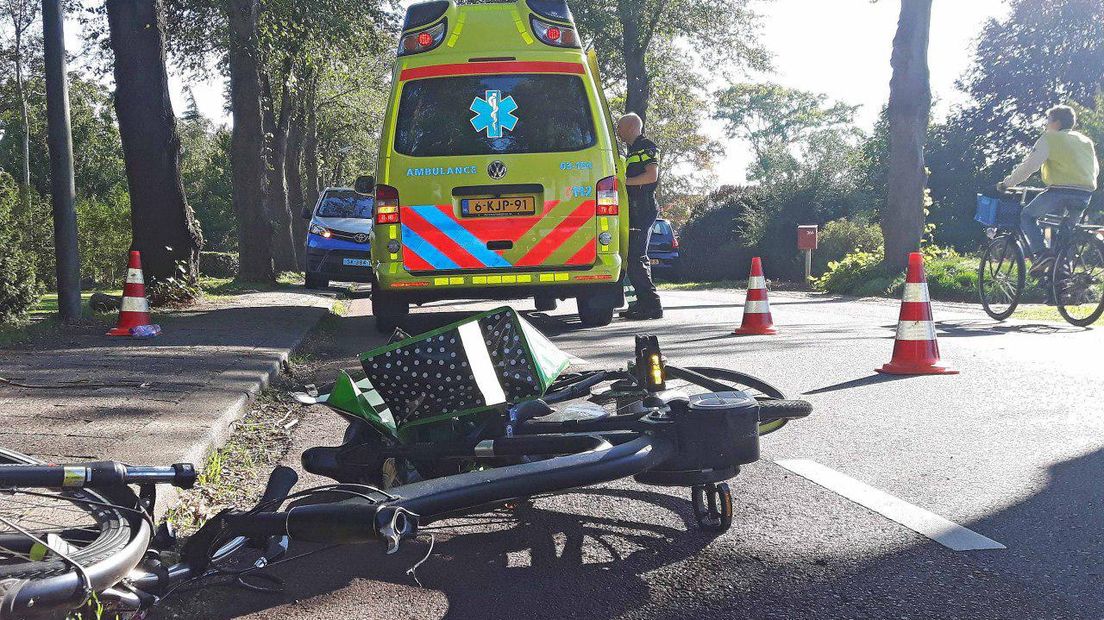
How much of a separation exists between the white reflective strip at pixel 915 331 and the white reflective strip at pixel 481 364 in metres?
4.51

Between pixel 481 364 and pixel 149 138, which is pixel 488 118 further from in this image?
pixel 481 364

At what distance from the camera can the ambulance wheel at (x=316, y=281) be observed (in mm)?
19125

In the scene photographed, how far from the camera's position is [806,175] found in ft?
98.4

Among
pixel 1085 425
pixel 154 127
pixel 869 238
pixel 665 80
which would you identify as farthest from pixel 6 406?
pixel 665 80

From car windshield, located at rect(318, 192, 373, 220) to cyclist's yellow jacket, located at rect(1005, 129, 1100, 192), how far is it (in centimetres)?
1124

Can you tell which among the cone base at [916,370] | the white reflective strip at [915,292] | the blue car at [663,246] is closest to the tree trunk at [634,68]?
the blue car at [663,246]

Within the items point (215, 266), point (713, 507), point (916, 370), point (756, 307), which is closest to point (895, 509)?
point (713, 507)

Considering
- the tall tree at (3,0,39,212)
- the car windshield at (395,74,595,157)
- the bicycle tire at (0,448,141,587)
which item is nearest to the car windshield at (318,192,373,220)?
the car windshield at (395,74,595,157)

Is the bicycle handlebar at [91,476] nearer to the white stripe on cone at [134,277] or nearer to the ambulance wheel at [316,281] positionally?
the white stripe on cone at [134,277]

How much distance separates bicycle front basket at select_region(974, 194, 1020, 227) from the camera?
36.2 feet

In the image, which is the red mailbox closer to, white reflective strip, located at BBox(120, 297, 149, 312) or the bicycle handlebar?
white reflective strip, located at BBox(120, 297, 149, 312)

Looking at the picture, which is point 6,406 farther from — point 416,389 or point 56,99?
point 56,99

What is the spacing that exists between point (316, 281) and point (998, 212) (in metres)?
11.7

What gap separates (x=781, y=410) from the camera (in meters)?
3.59
